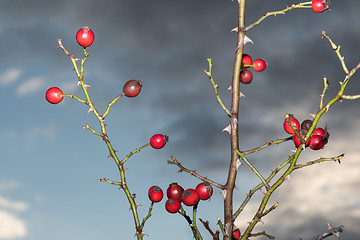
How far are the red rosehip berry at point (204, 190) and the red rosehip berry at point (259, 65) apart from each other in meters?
1.27

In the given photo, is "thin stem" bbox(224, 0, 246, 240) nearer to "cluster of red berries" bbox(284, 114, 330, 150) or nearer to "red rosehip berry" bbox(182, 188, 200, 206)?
"red rosehip berry" bbox(182, 188, 200, 206)

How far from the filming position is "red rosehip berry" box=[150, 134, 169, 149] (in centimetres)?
455

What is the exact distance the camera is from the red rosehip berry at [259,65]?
4707mm

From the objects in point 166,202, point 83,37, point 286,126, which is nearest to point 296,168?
point 286,126

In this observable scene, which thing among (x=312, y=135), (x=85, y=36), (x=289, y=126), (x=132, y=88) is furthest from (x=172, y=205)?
(x=85, y=36)

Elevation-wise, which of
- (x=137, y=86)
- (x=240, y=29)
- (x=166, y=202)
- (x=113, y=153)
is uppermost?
(x=240, y=29)

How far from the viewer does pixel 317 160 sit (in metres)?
3.90

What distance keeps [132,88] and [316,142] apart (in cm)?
176

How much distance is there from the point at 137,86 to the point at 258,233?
1.75 meters

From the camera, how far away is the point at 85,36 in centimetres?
451

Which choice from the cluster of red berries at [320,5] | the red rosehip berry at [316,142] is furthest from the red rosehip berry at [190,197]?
the cluster of red berries at [320,5]

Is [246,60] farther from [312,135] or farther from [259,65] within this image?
[312,135]

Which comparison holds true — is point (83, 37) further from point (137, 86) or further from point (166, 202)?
point (166, 202)

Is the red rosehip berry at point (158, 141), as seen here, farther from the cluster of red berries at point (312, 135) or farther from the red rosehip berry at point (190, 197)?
the cluster of red berries at point (312, 135)
